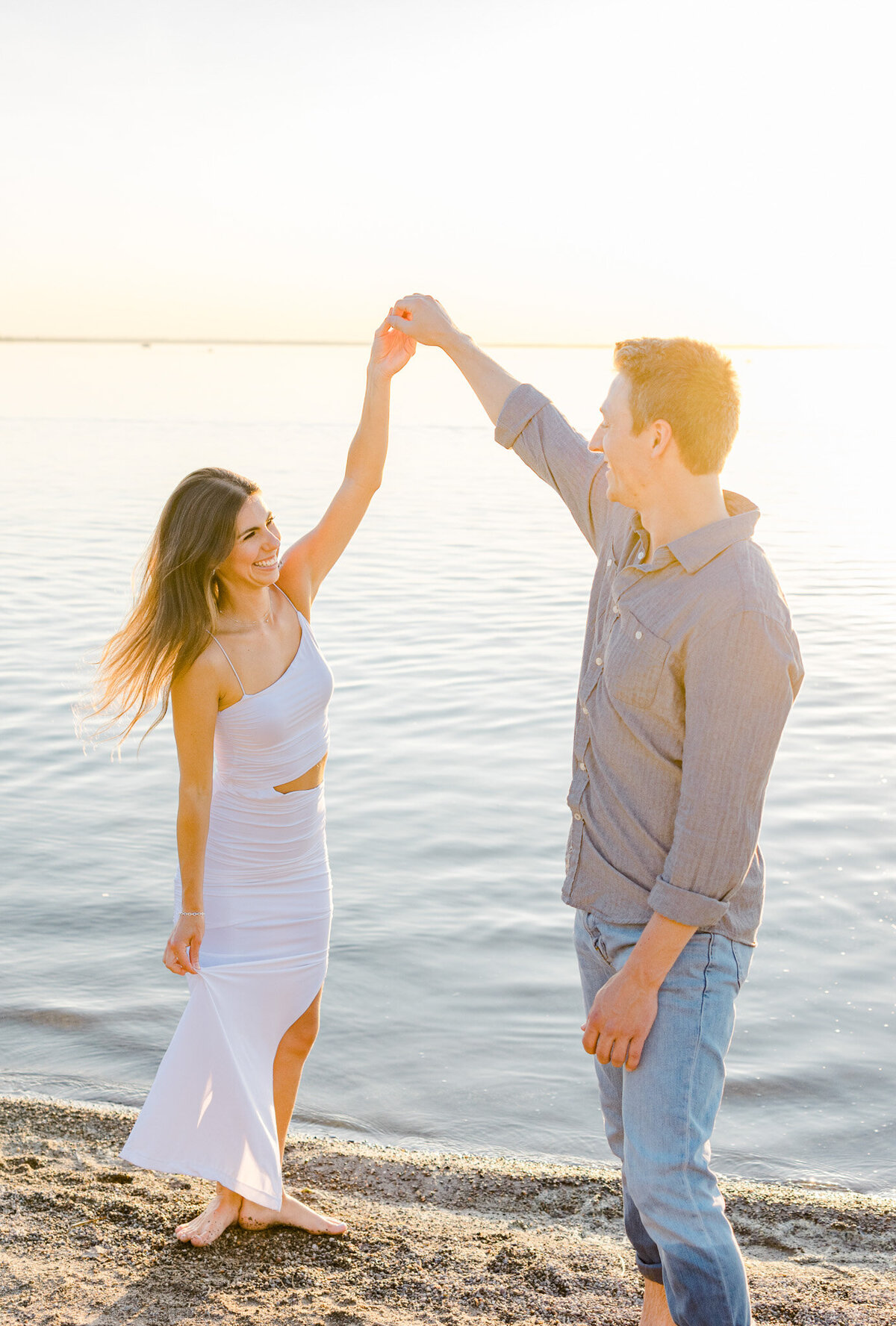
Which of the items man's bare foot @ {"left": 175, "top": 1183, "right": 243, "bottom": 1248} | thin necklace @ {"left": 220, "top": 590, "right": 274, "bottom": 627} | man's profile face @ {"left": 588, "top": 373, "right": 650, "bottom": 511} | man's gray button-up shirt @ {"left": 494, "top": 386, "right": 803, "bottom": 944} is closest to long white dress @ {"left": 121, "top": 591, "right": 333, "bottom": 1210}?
thin necklace @ {"left": 220, "top": 590, "right": 274, "bottom": 627}

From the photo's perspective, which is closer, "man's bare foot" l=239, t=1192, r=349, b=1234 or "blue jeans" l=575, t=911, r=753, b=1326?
"blue jeans" l=575, t=911, r=753, b=1326

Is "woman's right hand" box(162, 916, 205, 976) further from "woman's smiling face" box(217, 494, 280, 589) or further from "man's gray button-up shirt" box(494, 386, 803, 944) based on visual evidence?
"man's gray button-up shirt" box(494, 386, 803, 944)

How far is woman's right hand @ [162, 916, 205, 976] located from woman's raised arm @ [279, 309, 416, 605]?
3.30ft

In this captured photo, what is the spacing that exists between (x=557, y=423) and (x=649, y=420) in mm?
698

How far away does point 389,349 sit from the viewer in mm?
3879

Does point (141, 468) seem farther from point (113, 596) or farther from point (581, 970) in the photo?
point (581, 970)

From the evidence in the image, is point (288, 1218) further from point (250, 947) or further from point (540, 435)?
point (540, 435)

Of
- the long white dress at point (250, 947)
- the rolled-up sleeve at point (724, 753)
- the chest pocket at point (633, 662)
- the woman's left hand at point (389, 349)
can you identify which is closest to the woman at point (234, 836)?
the long white dress at point (250, 947)

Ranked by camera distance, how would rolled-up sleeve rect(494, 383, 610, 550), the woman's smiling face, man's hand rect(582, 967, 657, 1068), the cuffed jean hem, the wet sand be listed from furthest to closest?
1. the woman's smiling face
2. the wet sand
3. rolled-up sleeve rect(494, 383, 610, 550)
4. the cuffed jean hem
5. man's hand rect(582, 967, 657, 1068)

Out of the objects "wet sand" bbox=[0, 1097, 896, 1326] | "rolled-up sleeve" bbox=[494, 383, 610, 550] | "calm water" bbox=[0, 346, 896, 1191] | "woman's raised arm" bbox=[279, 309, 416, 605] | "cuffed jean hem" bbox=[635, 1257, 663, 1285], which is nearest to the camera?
"cuffed jean hem" bbox=[635, 1257, 663, 1285]

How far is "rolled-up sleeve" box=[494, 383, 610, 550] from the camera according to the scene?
3064mm

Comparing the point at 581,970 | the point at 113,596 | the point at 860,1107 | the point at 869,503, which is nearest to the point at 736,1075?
the point at 860,1107

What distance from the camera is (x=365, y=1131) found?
4742 mm

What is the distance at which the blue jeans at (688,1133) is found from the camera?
233 centimetres
